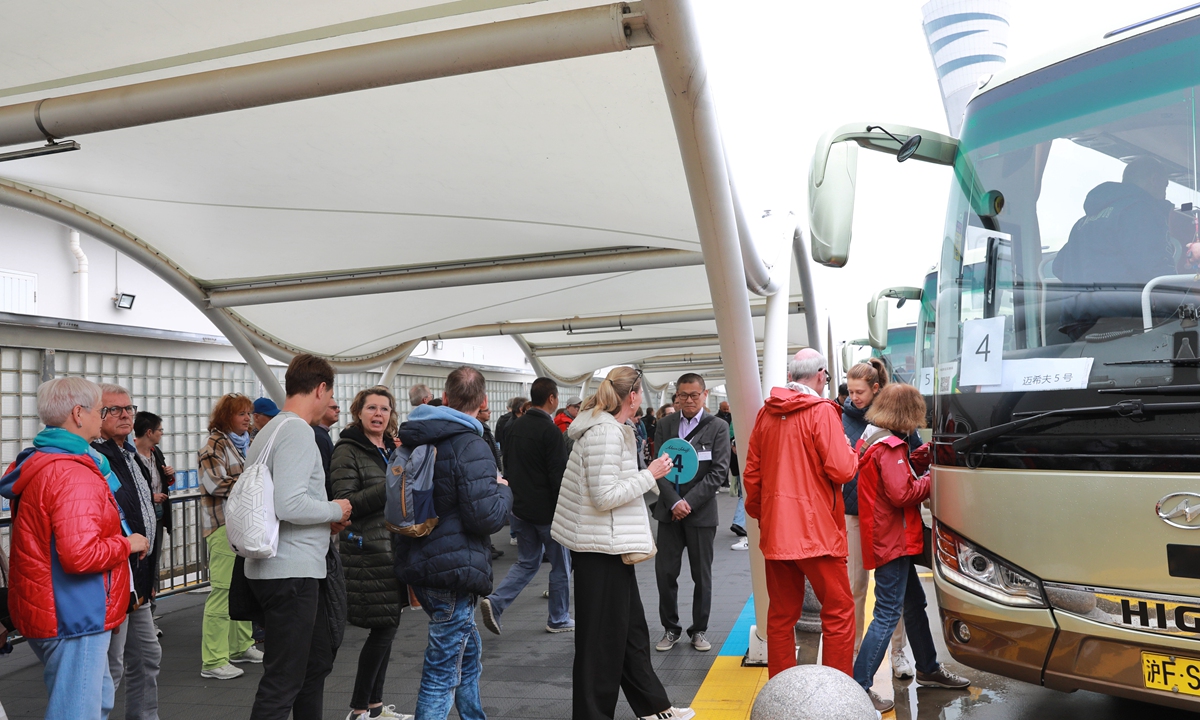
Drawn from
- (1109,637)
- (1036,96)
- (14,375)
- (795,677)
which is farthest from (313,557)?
(14,375)

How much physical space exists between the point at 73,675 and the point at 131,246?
22.5 ft

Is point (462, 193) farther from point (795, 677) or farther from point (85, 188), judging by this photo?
point (795, 677)

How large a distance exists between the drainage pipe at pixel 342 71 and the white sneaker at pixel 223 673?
3.48 metres

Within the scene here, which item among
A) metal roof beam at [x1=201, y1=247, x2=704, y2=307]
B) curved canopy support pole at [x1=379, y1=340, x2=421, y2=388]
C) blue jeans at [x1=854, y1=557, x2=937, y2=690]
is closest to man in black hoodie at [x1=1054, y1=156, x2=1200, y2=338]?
blue jeans at [x1=854, y1=557, x2=937, y2=690]

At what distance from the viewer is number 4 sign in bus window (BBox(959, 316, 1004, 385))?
146 inches

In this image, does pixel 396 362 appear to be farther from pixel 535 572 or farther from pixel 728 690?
pixel 728 690

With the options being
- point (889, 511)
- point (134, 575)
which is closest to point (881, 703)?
point (889, 511)

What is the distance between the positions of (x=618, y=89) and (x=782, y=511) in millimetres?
2792

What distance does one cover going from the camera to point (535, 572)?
6848 millimetres

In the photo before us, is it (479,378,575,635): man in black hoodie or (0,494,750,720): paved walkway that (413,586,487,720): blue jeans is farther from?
(479,378,575,635): man in black hoodie

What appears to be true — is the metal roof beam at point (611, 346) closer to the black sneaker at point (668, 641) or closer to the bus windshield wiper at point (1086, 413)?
the black sneaker at point (668, 641)

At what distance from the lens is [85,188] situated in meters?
7.70

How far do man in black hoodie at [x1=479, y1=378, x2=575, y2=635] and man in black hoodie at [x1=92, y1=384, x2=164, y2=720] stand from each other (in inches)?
105

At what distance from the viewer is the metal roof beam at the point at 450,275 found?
10039mm
